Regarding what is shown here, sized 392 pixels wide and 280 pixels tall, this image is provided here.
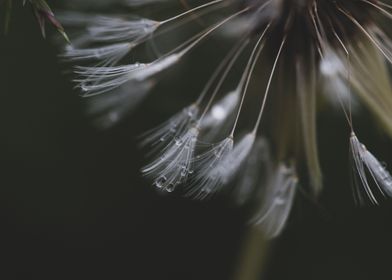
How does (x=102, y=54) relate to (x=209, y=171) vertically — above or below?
above

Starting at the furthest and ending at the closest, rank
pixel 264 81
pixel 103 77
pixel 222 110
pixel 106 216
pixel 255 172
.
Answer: pixel 106 216, pixel 255 172, pixel 264 81, pixel 222 110, pixel 103 77

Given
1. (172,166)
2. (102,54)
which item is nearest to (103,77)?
(102,54)

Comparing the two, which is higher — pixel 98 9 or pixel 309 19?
pixel 98 9

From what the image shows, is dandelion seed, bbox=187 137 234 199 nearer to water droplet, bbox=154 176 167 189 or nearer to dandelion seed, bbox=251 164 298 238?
water droplet, bbox=154 176 167 189

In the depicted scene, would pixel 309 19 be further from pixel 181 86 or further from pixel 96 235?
pixel 96 235

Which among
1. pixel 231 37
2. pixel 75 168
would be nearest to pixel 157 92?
pixel 231 37

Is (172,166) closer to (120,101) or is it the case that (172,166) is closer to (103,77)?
(103,77)

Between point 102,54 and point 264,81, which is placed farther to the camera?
point 264,81

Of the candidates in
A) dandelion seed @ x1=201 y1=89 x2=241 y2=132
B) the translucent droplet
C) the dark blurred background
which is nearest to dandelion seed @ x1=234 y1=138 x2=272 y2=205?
dandelion seed @ x1=201 y1=89 x2=241 y2=132
